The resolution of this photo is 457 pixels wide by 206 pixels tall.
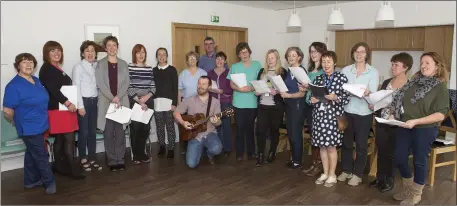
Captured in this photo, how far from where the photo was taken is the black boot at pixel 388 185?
3.59 metres

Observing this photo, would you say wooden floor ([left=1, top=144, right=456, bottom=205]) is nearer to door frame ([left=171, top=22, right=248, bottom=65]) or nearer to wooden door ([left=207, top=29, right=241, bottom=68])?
door frame ([left=171, top=22, right=248, bottom=65])

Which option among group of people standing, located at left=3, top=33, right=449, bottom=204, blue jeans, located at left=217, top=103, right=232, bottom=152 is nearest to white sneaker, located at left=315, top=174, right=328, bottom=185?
group of people standing, located at left=3, top=33, right=449, bottom=204

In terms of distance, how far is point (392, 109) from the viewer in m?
3.23

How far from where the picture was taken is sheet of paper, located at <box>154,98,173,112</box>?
473 cm

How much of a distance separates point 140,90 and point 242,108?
1249mm

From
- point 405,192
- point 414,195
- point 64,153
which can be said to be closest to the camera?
point 414,195

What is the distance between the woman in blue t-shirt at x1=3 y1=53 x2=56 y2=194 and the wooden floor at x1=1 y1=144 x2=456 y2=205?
33 cm

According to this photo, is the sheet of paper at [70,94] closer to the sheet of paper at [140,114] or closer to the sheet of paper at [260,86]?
the sheet of paper at [140,114]

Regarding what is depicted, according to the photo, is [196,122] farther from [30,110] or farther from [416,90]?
[416,90]

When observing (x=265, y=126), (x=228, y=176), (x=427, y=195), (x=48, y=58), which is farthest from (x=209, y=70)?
(x=427, y=195)

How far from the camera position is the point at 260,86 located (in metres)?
4.13

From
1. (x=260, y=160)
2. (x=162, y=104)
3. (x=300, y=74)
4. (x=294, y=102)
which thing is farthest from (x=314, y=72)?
(x=162, y=104)

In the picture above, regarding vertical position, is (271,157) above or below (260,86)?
below

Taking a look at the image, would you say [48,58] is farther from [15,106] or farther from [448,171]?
[448,171]
